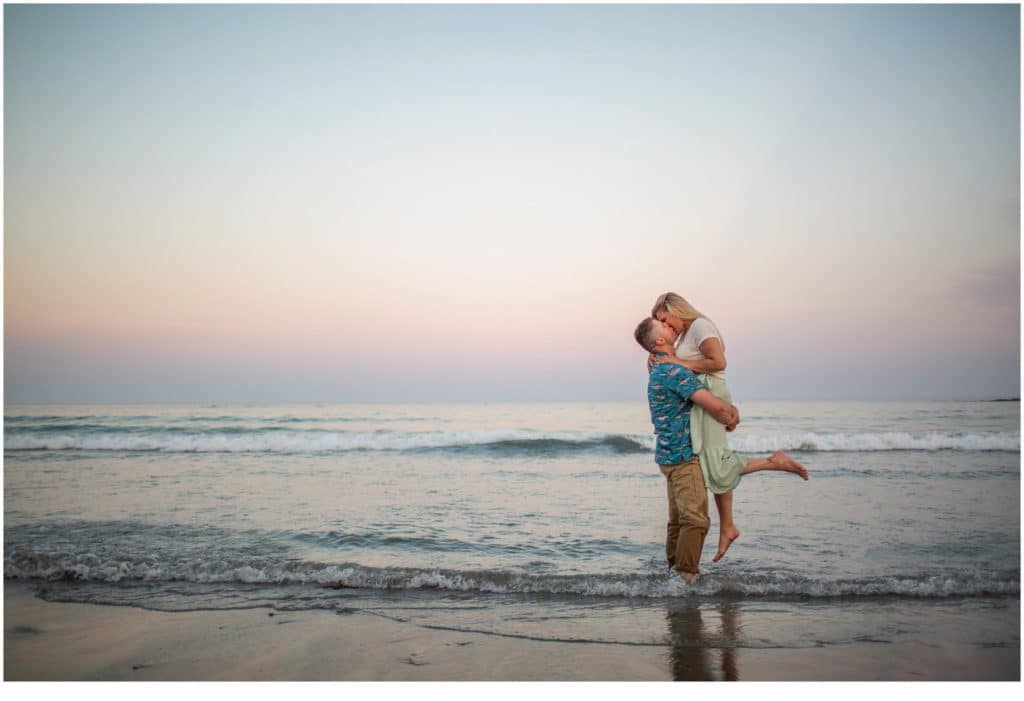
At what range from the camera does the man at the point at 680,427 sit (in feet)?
14.5

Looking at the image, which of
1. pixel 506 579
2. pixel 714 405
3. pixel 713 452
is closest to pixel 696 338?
pixel 714 405

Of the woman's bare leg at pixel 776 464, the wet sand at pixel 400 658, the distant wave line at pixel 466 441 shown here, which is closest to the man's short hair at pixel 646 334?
the woman's bare leg at pixel 776 464

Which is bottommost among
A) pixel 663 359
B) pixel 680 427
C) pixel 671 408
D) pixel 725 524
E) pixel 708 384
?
pixel 725 524

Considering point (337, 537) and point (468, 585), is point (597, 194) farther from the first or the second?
point (468, 585)

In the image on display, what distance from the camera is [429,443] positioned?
57.4 ft

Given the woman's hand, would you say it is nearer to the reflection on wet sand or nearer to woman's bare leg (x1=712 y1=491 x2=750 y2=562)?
woman's bare leg (x1=712 y1=491 x2=750 y2=562)

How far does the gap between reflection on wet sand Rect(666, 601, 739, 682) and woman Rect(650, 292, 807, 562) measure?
433mm

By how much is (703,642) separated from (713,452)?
1174mm

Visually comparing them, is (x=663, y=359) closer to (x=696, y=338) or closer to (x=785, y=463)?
(x=696, y=338)

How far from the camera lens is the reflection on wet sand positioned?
135 inches

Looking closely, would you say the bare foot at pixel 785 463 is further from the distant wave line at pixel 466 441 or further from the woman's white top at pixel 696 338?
the distant wave line at pixel 466 441

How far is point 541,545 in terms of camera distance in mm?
6445

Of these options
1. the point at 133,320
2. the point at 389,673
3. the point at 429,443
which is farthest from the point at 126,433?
the point at 389,673

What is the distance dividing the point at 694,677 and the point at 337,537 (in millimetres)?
4217
